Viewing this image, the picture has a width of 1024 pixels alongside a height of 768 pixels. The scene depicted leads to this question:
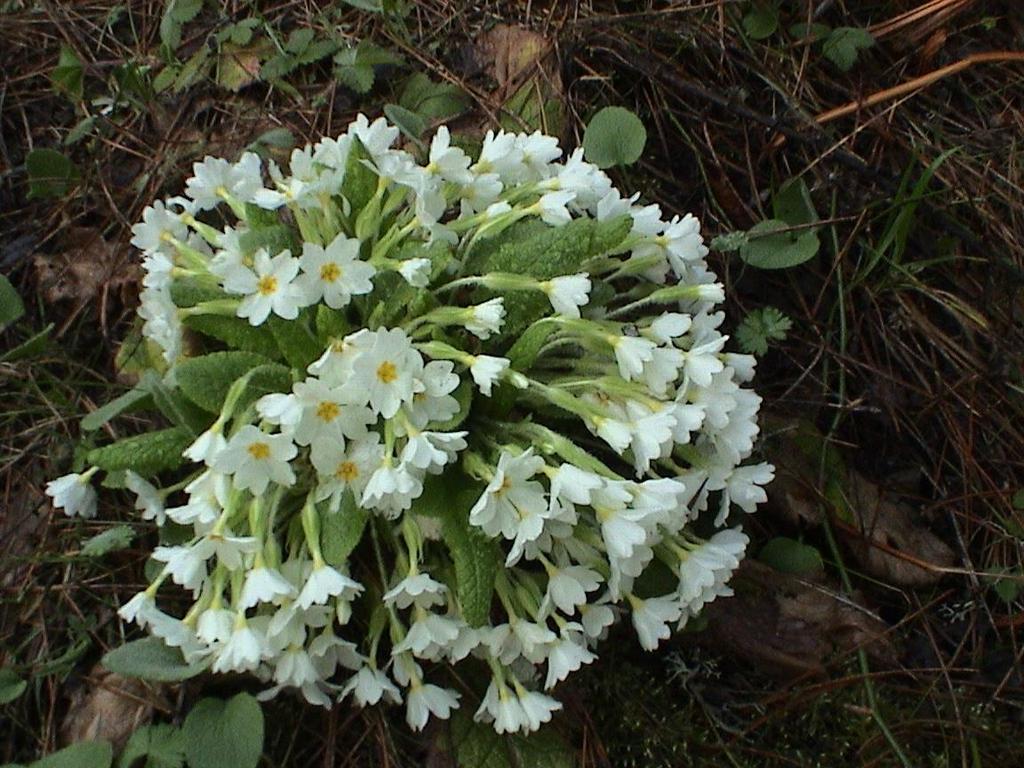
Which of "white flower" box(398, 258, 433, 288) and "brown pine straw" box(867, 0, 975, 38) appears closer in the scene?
"white flower" box(398, 258, 433, 288)

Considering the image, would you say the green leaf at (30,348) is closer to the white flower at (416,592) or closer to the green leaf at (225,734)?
the green leaf at (225,734)

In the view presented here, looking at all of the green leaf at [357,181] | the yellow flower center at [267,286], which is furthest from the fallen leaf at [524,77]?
the yellow flower center at [267,286]

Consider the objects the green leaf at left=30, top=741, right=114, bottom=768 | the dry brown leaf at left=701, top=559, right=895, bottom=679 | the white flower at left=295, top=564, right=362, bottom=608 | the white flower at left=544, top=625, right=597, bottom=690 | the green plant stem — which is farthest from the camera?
the dry brown leaf at left=701, top=559, right=895, bottom=679

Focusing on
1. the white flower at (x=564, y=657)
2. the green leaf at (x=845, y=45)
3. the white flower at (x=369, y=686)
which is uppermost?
the green leaf at (x=845, y=45)

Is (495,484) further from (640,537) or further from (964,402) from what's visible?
(964,402)

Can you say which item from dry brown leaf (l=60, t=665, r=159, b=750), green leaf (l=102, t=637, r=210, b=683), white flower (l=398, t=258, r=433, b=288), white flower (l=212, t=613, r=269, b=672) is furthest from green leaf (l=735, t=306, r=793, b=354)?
dry brown leaf (l=60, t=665, r=159, b=750)

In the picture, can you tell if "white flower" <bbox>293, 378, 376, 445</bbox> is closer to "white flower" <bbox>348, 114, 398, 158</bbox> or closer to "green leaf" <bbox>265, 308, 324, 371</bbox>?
"green leaf" <bbox>265, 308, 324, 371</bbox>
